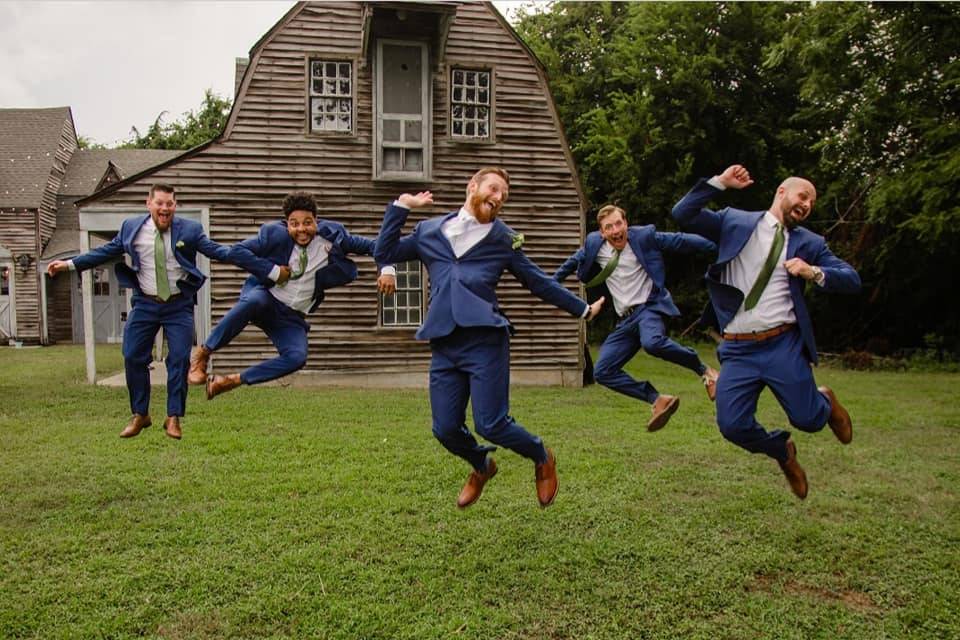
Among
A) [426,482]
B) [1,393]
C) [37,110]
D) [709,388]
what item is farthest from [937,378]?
[37,110]

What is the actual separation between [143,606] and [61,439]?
6690mm

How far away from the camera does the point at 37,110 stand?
1297 inches

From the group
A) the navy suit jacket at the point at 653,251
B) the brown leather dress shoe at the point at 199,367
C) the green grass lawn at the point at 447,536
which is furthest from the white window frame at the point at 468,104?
the brown leather dress shoe at the point at 199,367

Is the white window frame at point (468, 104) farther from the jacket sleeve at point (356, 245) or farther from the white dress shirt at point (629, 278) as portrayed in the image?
the jacket sleeve at point (356, 245)

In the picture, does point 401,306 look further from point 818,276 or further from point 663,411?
point 818,276

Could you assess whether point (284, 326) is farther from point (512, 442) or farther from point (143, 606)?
point (143, 606)

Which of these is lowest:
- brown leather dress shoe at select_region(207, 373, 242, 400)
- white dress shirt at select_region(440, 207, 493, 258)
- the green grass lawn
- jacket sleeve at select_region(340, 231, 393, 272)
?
the green grass lawn

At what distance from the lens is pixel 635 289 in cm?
693

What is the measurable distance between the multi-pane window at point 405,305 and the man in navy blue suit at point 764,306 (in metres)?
12.4

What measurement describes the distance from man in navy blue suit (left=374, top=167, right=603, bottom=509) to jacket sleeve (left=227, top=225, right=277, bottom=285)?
3.48ft

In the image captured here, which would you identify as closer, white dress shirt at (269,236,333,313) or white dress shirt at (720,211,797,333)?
white dress shirt at (720,211,797,333)

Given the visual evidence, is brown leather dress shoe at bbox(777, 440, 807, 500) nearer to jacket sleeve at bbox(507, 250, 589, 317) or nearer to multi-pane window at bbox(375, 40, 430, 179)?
jacket sleeve at bbox(507, 250, 589, 317)

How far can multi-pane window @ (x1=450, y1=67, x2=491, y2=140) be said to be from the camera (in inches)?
680

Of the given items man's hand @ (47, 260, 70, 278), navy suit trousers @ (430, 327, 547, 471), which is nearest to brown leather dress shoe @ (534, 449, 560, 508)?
navy suit trousers @ (430, 327, 547, 471)
